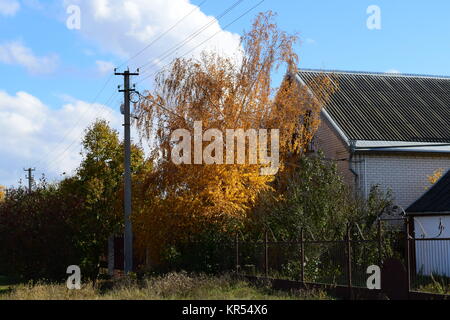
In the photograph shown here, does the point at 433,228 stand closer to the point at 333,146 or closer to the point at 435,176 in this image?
the point at 435,176

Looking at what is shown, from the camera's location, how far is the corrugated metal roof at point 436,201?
20281mm

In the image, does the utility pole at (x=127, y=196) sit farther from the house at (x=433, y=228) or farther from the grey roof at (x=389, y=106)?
the house at (x=433, y=228)

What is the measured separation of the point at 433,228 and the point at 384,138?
19.6 ft

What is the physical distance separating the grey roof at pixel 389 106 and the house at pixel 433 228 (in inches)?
183

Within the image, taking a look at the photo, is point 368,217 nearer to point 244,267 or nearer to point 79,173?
point 244,267

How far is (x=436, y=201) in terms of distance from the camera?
20.9 meters

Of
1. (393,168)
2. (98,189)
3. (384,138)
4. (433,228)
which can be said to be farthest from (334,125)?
(98,189)

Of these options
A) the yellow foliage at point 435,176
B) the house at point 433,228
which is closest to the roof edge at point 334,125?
the yellow foliage at point 435,176

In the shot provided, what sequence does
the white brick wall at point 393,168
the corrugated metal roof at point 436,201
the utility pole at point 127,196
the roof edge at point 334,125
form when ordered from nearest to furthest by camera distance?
the corrugated metal roof at point 436,201 → the utility pole at point 127,196 → the roof edge at point 334,125 → the white brick wall at point 393,168

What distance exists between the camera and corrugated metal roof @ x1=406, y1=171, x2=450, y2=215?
66.5 ft

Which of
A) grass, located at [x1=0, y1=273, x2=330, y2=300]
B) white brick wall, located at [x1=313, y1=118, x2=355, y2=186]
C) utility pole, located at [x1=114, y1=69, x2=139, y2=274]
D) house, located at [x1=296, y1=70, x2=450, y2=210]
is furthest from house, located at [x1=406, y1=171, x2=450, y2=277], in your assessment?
utility pole, located at [x1=114, y1=69, x2=139, y2=274]

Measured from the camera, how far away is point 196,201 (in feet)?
68.9
